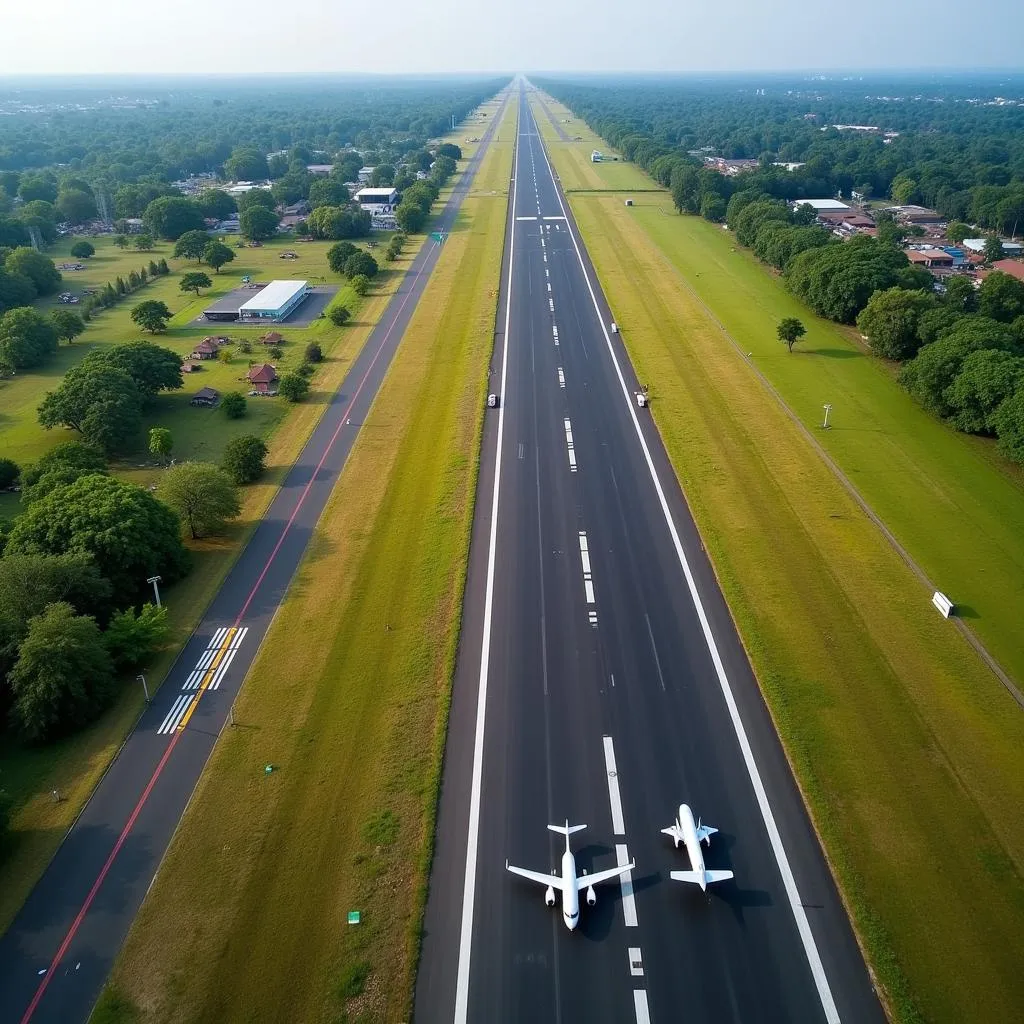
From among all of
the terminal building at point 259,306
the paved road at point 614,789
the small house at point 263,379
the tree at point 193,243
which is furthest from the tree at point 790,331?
the tree at point 193,243

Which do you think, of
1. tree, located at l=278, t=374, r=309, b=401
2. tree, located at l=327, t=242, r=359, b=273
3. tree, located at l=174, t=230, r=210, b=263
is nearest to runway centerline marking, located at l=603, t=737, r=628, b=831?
tree, located at l=278, t=374, r=309, b=401

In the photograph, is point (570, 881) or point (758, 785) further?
point (758, 785)

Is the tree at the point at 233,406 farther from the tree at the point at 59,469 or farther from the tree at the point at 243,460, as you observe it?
the tree at the point at 59,469

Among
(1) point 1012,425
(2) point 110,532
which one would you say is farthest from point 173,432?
(1) point 1012,425

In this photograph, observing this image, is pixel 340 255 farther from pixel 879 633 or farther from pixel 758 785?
pixel 758 785

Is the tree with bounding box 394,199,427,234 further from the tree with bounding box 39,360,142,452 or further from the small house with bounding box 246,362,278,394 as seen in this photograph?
the tree with bounding box 39,360,142,452

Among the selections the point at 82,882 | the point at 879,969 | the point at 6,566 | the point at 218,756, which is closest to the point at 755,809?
the point at 879,969
